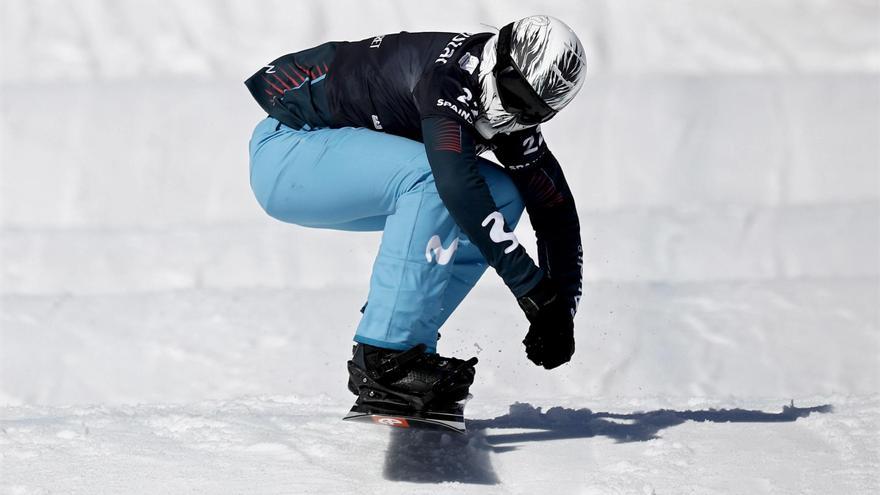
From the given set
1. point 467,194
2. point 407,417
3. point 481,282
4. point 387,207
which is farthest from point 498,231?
point 481,282

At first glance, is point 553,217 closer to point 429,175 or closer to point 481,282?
point 429,175

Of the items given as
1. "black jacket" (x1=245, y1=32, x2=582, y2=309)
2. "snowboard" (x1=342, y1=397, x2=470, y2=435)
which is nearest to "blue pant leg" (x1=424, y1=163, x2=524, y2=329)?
"black jacket" (x1=245, y1=32, x2=582, y2=309)

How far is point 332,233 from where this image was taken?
6336mm

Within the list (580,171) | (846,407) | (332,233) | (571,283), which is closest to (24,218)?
(332,233)

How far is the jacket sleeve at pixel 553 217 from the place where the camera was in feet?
11.0

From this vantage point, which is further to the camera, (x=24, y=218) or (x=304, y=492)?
(x=24, y=218)

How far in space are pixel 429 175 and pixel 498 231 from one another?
23 cm

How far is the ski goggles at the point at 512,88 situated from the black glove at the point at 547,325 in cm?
43

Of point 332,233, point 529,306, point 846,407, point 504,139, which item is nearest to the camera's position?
point 529,306

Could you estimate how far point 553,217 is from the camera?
345 cm

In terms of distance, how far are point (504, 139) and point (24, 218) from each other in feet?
13.4

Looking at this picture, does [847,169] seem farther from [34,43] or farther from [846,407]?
[34,43]

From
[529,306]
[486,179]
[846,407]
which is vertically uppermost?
[486,179]

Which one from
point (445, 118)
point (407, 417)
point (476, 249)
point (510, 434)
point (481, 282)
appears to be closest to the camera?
point (407, 417)
